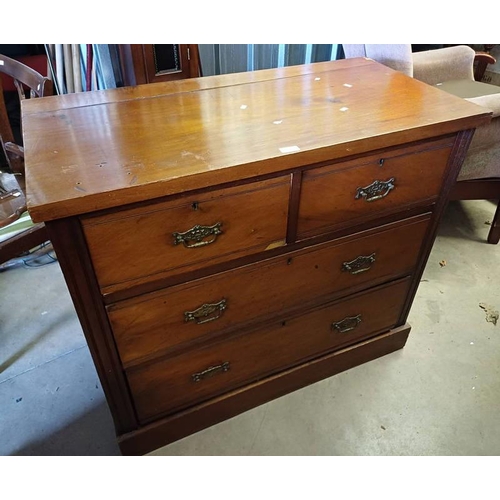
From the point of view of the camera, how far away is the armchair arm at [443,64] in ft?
6.35

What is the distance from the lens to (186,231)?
831 millimetres

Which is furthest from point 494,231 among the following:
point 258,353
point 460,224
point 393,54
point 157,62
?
point 157,62

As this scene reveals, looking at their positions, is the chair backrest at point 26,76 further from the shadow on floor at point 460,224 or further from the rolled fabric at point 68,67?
the shadow on floor at point 460,224

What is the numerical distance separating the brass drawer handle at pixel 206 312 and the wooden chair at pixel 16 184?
564 millimetres

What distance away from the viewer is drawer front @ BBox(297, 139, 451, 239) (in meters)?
0.92

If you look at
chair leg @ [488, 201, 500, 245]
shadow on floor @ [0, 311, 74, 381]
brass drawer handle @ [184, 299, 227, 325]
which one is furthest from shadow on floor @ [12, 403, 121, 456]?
chair leg @ [488, 201, 500, 245]

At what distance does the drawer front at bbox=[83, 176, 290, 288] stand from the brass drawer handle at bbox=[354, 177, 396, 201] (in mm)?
195

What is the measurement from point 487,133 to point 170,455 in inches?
59.5

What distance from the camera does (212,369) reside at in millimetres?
1132

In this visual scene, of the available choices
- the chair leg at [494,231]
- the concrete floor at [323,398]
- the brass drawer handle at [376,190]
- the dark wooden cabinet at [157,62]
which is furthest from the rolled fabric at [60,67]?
the chair leg at [494,231]

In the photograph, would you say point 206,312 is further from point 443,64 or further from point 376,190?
point 443,64

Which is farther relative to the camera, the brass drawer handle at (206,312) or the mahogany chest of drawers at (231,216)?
the brass drawer handle at (206,312)
